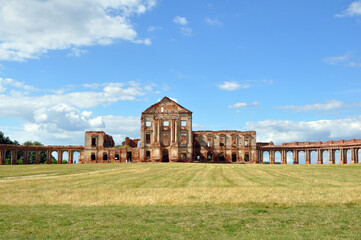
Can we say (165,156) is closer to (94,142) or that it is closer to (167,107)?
(167,107)

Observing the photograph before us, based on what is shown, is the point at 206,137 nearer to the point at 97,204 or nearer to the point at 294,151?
the point at 294,151

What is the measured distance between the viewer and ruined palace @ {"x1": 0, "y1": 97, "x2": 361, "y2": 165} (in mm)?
74438

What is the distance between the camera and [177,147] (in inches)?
2906

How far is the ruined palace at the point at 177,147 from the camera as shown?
244ft

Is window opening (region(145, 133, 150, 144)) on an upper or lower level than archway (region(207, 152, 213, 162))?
upper

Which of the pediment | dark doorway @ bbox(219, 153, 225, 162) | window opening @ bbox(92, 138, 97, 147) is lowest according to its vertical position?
dark doorway @ bbox(219, 153, 225, 162)

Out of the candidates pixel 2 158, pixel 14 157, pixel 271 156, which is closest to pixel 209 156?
pixel 271 156

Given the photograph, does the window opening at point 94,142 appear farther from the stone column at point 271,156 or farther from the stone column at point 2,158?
the stone column at point 271,156

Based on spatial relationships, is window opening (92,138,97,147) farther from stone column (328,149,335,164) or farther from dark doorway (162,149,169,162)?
stone column (328,149,335,164)

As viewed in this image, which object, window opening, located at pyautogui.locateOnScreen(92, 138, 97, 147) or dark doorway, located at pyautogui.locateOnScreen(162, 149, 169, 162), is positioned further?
window opening, located at pyautogui.locateOnScreen(92, 138, 97, 147)

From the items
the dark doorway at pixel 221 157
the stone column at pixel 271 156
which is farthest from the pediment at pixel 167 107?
the stone column at pixel 271 156

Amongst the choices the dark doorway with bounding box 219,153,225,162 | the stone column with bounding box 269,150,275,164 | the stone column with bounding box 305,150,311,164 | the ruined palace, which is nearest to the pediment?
the ruined palace

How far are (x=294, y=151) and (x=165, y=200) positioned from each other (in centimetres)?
6730

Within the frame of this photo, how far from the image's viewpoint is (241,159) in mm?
79562
